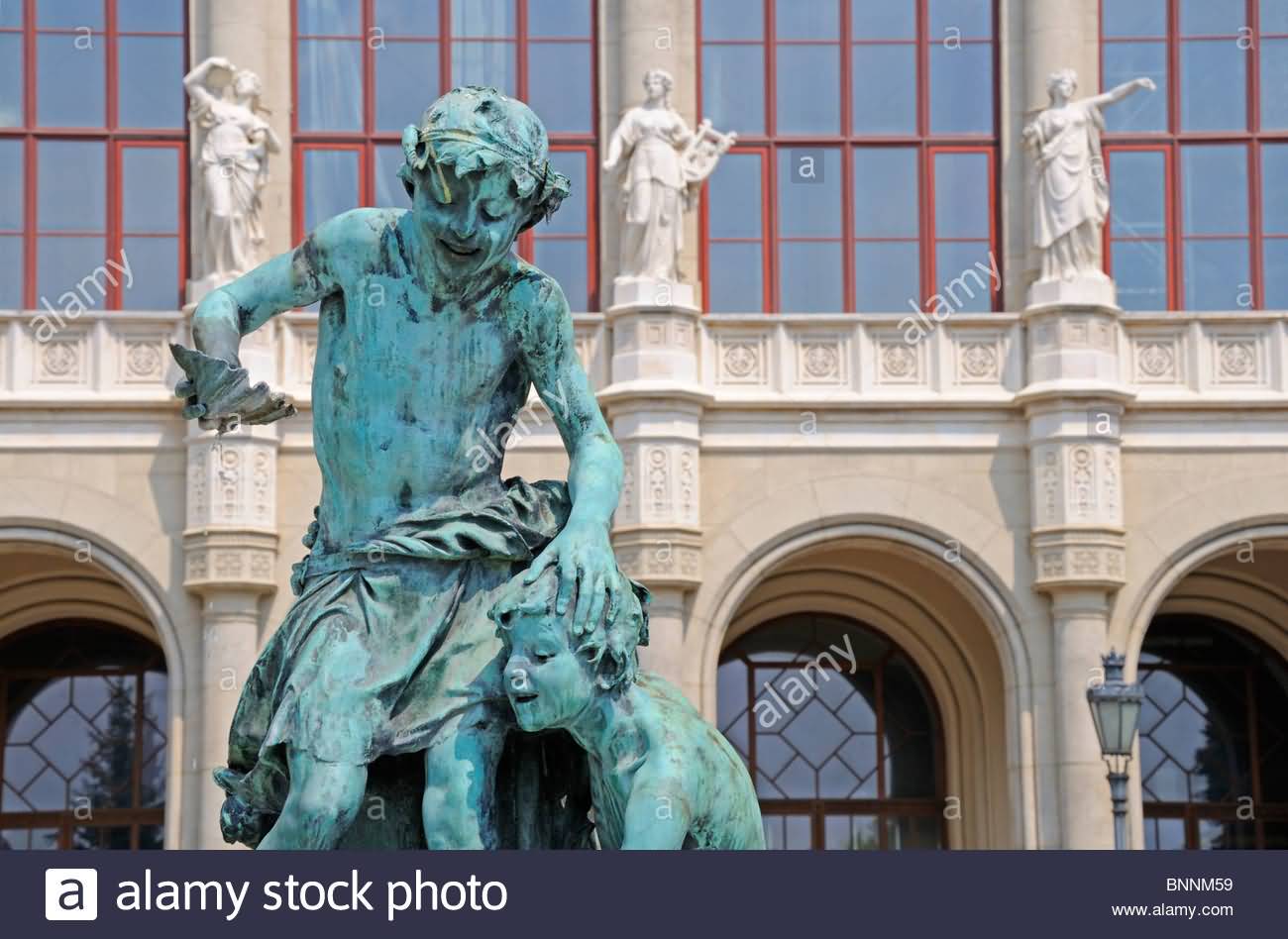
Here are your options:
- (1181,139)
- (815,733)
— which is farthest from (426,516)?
(815,733)

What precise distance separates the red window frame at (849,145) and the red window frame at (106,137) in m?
4.49

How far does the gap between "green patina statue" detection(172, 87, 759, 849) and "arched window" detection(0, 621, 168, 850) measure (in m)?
20.0

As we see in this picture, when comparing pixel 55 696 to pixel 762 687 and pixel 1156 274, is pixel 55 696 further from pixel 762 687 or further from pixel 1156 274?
pixel 1156 274

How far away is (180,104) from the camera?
22.6m

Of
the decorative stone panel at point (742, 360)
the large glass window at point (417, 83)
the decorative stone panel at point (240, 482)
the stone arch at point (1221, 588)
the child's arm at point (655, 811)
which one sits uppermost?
the large glass window at point (417, 83)

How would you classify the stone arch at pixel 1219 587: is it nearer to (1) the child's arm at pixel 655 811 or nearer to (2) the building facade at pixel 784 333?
(2) the building facade at pixel 784 333

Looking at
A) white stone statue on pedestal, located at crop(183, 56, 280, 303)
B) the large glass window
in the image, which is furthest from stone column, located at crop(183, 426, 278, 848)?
the large glass window

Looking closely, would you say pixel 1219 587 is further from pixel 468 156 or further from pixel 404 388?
pixel 468 156

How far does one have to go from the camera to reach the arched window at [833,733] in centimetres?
2462

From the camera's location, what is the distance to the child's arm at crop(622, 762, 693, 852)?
4598mm

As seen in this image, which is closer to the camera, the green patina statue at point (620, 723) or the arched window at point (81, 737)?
the green patina statue at point (620, 723)

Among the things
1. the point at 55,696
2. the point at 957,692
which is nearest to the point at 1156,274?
the point at 957,692

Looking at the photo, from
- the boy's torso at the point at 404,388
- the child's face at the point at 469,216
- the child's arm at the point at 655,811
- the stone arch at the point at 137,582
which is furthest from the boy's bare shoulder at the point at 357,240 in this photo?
the stone arch at the point at 137,582

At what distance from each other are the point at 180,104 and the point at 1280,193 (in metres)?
9.55
